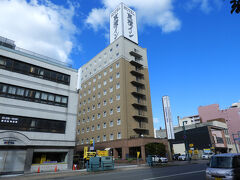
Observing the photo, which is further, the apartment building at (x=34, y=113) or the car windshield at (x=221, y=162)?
the apartment building at (x=34, y=113)

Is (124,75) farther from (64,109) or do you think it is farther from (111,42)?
(64,109)

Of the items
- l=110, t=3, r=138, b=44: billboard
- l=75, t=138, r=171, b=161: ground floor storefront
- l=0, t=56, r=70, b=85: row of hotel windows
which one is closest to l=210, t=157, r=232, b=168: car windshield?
l=0, t=56, r=70, b=85: row of hotel windows

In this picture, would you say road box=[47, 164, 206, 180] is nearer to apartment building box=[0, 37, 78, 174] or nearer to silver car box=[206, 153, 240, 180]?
silver car box=[206, 153, 240, 180]

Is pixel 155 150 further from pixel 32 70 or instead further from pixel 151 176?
pixel 32 70

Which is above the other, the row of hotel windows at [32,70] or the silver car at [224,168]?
the row of hotel windows at [32,70]

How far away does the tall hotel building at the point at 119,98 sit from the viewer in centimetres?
4267

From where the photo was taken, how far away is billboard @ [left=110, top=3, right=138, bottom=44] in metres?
52.6

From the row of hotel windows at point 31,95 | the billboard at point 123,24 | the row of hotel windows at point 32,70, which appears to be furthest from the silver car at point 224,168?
the billboard at point 123,24

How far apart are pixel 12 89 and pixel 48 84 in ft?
15.6

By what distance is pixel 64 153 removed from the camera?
26.0 meters

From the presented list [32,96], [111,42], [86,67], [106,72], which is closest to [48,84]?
[32,96]

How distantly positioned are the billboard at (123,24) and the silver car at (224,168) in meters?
45.7

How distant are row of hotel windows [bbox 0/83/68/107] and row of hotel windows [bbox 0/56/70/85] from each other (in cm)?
240

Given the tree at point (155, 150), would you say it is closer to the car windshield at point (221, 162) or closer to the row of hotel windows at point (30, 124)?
the row of hotel windows at point (30, 124)
